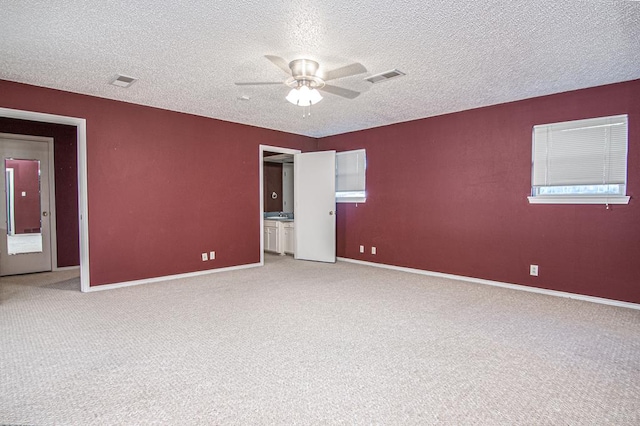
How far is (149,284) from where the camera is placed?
4574 mm

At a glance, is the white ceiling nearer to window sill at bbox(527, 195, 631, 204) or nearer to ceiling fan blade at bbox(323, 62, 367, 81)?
ceiling fan blade at bbox(323, 62, 367, 81)

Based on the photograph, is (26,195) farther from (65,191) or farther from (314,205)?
(314,205)

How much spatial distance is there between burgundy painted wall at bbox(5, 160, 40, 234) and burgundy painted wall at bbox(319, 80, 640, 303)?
5163 mm

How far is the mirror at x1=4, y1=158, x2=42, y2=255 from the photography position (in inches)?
201

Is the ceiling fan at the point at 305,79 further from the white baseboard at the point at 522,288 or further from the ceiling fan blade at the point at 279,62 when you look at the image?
the white baseboard at the point at 522,288

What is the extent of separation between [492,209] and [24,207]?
23.0ft

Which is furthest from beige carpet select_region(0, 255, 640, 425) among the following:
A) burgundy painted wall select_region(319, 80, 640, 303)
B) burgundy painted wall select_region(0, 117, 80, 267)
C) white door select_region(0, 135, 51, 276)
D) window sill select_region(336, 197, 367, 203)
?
window sill select_region(336, 197, 367, 203)

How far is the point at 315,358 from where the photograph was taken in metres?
2.43

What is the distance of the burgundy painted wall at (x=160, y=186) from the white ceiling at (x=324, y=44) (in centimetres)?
29

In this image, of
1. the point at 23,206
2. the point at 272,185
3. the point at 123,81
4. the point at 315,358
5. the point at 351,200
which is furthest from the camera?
the point at 272,185

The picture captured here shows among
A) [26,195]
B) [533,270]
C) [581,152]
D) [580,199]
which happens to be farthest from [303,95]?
[26,195]

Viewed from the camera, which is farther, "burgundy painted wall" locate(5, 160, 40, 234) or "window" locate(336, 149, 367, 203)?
"window" locate(336, 149, 367, 203)

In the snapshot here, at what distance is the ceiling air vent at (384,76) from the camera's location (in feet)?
11.1

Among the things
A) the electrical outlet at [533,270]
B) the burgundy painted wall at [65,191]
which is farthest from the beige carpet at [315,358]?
the burgundy painted wall at [65,191]
